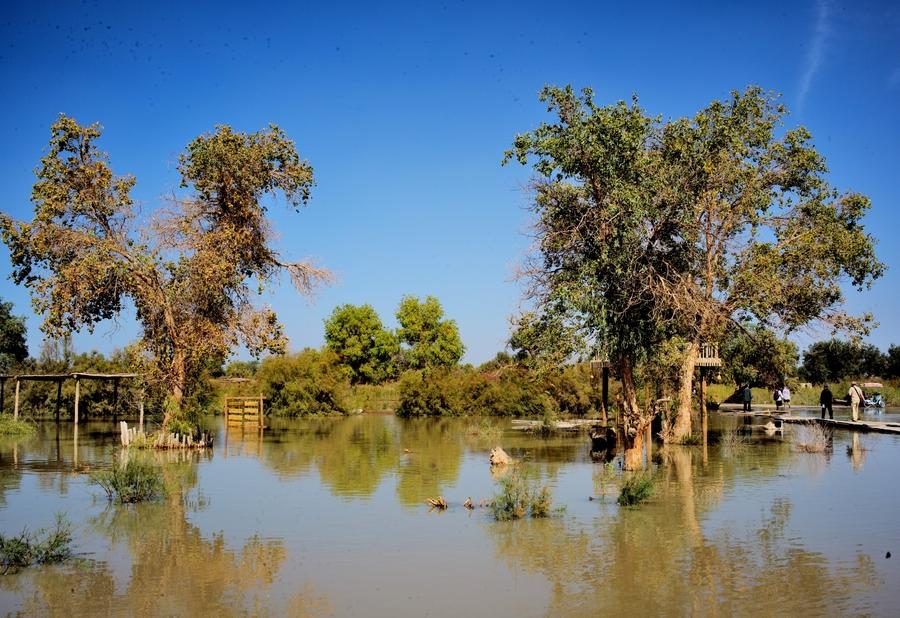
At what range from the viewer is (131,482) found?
1620cm

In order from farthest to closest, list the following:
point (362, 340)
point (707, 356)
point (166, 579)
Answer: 1. point (362, 340)
2. point (707, 356)
3. point (166, 579)

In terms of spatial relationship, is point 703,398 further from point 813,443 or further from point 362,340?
point 362,340

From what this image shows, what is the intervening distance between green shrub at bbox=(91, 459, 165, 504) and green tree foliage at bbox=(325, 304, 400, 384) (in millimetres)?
65347

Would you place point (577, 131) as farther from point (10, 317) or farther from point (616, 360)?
point (10, 317)

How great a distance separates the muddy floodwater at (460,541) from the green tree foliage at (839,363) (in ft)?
175

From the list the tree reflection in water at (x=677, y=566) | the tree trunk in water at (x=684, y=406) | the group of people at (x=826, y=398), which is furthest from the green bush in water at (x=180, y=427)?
the group of people at (x=826, y=398)

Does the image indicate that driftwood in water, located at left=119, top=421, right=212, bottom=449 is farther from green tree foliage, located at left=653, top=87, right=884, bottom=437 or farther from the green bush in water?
green tree foliage, located at left=653, top=87, right=884, bottom=437

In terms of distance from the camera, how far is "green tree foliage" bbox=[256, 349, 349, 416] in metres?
49.0

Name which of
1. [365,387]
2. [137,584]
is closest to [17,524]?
[137,584]

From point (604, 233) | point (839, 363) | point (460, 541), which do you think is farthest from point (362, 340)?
point (460, 541)

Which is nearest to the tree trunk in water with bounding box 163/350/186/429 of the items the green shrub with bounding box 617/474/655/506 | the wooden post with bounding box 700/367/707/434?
the wooden post with bounding box 700/367/707/434

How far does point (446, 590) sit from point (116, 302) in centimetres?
2041

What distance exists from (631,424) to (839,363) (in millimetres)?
61083

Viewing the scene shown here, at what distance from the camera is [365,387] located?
63.2m
